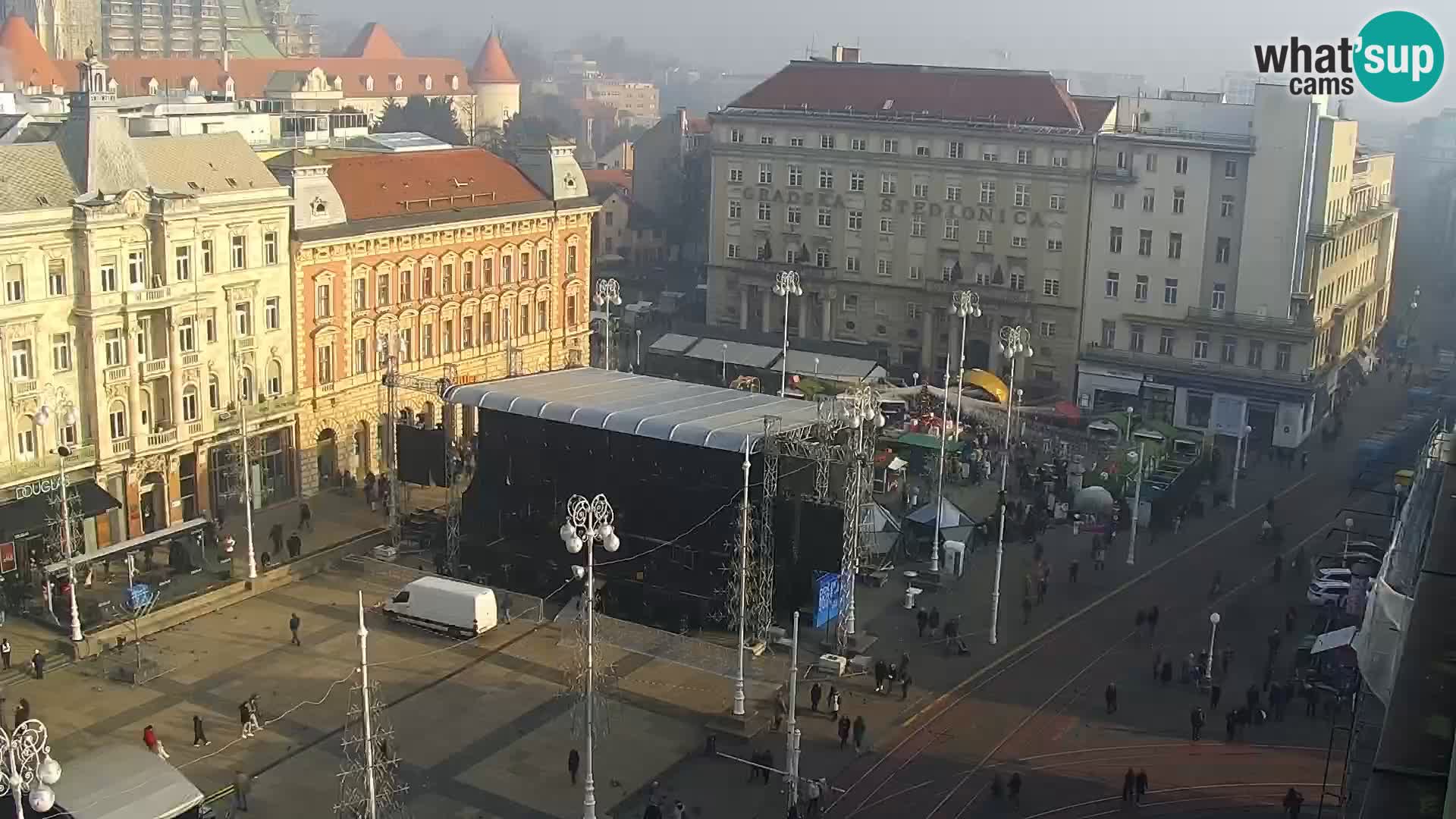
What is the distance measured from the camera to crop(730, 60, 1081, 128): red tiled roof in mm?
82062

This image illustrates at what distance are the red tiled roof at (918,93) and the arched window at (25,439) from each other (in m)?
49.4

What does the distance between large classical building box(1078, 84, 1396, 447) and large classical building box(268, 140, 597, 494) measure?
27.4 meters

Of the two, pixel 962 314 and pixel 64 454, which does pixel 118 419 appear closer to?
pixel 64 454

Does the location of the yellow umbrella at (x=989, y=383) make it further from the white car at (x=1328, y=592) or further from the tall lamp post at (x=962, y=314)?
the white car at (x=1328, y=592)

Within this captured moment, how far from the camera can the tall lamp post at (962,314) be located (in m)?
62.0

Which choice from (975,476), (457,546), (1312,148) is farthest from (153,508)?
(1312,148)

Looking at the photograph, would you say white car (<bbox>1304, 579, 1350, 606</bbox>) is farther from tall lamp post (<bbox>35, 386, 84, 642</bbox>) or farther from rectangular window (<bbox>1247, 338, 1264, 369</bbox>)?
tall lamp post (<bbox>35, 386, 84, 642</bbox>)

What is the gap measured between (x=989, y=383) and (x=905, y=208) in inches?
571

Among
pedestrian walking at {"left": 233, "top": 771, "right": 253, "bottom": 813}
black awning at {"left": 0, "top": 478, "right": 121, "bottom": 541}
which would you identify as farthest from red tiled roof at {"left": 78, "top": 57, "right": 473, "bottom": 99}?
pedestrian walking at {"left": 233, "top": 771, "right": 253, "bottom": 813}

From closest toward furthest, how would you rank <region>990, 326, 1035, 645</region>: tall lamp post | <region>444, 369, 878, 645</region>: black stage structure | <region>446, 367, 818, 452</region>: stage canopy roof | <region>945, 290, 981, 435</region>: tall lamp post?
<region>444, 369, 878, 645</region>: black stage structure, <region>990, 326, 1035, 645</region>: tall lamp post, <region>446, 367, 818, 452</region>: stage canopy roof, <region>945, 290, 981, 435</region>: tall lamp post

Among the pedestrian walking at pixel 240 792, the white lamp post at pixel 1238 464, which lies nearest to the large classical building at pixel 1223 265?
the white lamp post at pixel 1238 464

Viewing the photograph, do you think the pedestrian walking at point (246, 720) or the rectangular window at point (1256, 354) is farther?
the rectangular window at point (1256, 354)

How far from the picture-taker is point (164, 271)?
175 ft

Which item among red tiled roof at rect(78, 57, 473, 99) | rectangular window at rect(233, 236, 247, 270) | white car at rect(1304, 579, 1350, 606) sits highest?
red tiled roof at rect(78, 57, 473, 99)
